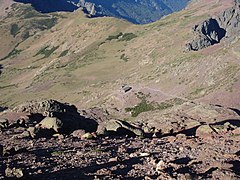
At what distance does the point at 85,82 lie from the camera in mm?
196375

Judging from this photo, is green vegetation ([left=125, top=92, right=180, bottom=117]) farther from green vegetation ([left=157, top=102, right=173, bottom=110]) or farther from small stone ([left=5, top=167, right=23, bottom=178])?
small stone ([left=5, top=167, right=23, bottom=178])

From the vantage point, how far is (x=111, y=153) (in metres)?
38.0

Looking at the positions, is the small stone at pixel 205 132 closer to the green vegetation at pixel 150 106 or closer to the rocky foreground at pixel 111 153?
the rocky foreground at pixel 111 153

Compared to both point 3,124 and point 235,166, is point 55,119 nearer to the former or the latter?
point 3,124

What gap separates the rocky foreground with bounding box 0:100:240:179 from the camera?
104ft

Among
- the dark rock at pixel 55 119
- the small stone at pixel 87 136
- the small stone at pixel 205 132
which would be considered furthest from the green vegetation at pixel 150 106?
the small stone at pixel 87 136

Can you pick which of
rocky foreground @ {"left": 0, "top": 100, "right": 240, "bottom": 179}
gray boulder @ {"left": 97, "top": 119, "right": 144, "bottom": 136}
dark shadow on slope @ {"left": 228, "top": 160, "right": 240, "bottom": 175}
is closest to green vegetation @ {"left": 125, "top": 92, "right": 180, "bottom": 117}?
gray boulder @ {"left": 97, "top": 119, "right": 144, "bottom": 136}

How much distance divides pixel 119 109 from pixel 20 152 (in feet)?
269

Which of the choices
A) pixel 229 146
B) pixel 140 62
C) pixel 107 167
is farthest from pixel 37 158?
pixel 140 62

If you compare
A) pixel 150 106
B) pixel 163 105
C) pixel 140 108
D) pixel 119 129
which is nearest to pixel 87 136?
pixel 119 129

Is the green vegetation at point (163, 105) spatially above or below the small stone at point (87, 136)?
below

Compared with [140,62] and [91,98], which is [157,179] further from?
[140,62]

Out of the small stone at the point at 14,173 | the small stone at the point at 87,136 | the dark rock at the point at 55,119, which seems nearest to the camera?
the small stone at the point at 14,173

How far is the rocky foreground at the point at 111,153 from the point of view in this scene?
104 ft
